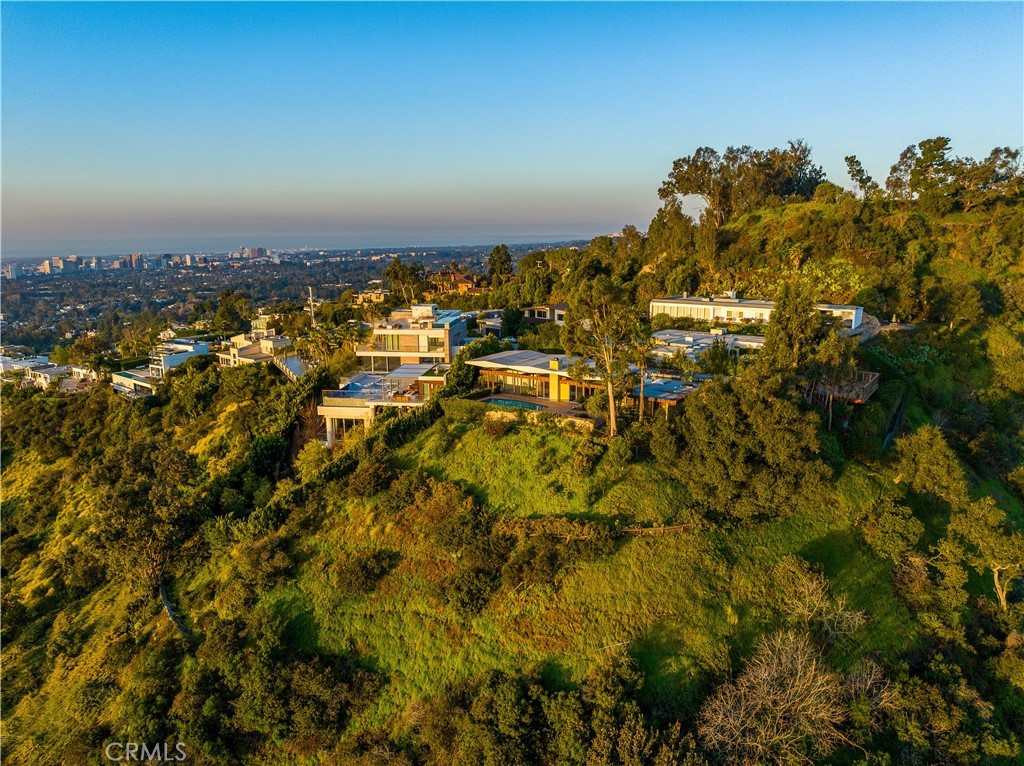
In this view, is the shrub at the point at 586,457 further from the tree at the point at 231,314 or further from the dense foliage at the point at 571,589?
the tree at the point at 231,314

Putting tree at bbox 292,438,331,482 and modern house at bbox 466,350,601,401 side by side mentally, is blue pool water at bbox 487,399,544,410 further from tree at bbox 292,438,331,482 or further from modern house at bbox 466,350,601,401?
tree at bbox 292,438,331,482

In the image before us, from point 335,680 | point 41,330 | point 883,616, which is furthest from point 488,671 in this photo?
point 41,330

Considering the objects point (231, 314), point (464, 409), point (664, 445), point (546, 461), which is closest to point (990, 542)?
point (664, 445)

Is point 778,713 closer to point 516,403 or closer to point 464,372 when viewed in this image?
point 516,403

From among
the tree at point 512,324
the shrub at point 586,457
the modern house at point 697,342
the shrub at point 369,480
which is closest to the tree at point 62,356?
the tree at point 512,324

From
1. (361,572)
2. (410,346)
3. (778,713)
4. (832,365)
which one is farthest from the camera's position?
(410,346)

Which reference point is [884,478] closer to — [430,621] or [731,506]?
[731,506]

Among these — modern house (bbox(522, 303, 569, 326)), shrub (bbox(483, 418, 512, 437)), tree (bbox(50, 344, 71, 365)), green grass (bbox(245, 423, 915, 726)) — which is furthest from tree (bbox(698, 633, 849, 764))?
tree (bbox(50, 344, 71, 365))
